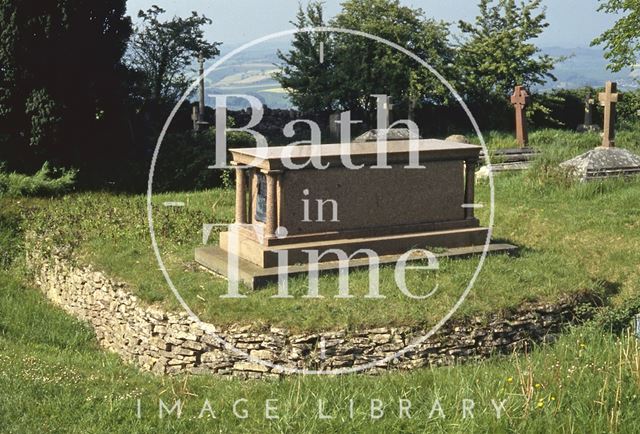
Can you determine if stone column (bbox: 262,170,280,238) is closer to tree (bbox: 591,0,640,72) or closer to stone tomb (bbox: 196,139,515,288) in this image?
stone tomb (bbox: 196,139,515,288)

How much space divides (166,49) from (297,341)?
16.5 m

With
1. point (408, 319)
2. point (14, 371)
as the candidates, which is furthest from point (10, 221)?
point (408, 319)

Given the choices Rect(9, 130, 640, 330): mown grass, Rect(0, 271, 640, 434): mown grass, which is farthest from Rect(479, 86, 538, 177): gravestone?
Rect(0, 271, 640, 434): mown grass

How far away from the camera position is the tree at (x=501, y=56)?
1050 inches

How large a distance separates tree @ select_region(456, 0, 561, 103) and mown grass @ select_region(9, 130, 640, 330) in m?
8.53

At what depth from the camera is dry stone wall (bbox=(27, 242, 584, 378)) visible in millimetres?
9422

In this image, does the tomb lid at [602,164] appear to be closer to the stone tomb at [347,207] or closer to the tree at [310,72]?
the stone tomb at [347,207]

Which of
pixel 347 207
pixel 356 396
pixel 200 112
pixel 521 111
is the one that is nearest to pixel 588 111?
pixel 521 111

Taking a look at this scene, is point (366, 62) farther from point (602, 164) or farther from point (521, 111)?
point (602, 164)

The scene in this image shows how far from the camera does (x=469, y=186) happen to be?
12328 millimetres

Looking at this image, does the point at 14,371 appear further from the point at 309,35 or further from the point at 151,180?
the point at 309,35

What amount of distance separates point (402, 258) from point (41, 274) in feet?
18.4

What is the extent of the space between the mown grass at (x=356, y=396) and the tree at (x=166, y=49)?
15.7 meters

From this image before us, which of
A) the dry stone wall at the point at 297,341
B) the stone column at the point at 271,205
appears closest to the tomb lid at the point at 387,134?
the stone column at the point at 271,205
